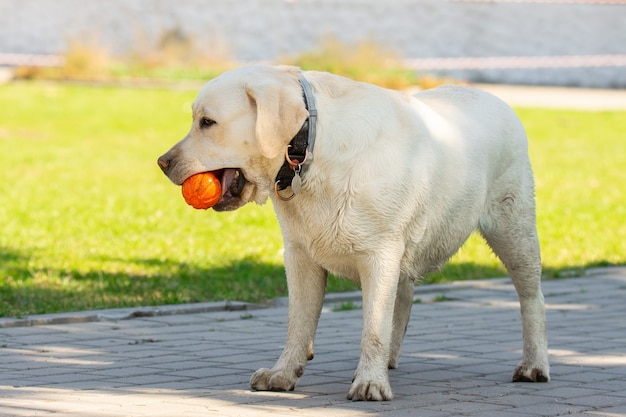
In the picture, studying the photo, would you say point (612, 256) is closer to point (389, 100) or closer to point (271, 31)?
point (389, 100)

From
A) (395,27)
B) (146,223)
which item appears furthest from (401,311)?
(395,27)

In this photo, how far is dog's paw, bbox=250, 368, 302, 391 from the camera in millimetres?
5707

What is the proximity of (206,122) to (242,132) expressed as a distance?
0.18 metres

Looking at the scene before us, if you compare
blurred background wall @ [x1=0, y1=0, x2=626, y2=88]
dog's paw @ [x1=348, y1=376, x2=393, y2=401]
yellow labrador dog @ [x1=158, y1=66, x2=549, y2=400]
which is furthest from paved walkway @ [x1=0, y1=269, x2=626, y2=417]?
blurred background wall @ [x1=0, y1=0, x2=626, y2=88]

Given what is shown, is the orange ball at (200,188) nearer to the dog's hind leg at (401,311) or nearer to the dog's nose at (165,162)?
the dog's nose at (165,162)

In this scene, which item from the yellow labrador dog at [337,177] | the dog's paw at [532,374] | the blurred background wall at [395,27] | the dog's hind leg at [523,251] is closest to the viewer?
the yellow labrador dog at [337,177]

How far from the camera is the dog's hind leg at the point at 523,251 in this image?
6.25 meters

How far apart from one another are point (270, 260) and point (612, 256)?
3357 millimetres

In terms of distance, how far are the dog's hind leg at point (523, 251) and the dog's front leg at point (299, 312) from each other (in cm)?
100

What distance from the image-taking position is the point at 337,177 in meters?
5.43

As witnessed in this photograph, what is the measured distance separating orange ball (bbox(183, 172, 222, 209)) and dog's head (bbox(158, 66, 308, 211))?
0.09 feet

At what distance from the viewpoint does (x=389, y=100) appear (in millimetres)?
5664

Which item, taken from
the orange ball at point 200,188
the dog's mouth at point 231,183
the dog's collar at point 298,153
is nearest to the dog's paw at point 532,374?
the dog's collar at point 298,153

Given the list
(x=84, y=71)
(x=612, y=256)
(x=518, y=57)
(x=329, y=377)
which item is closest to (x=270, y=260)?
(x=612, y=256)
